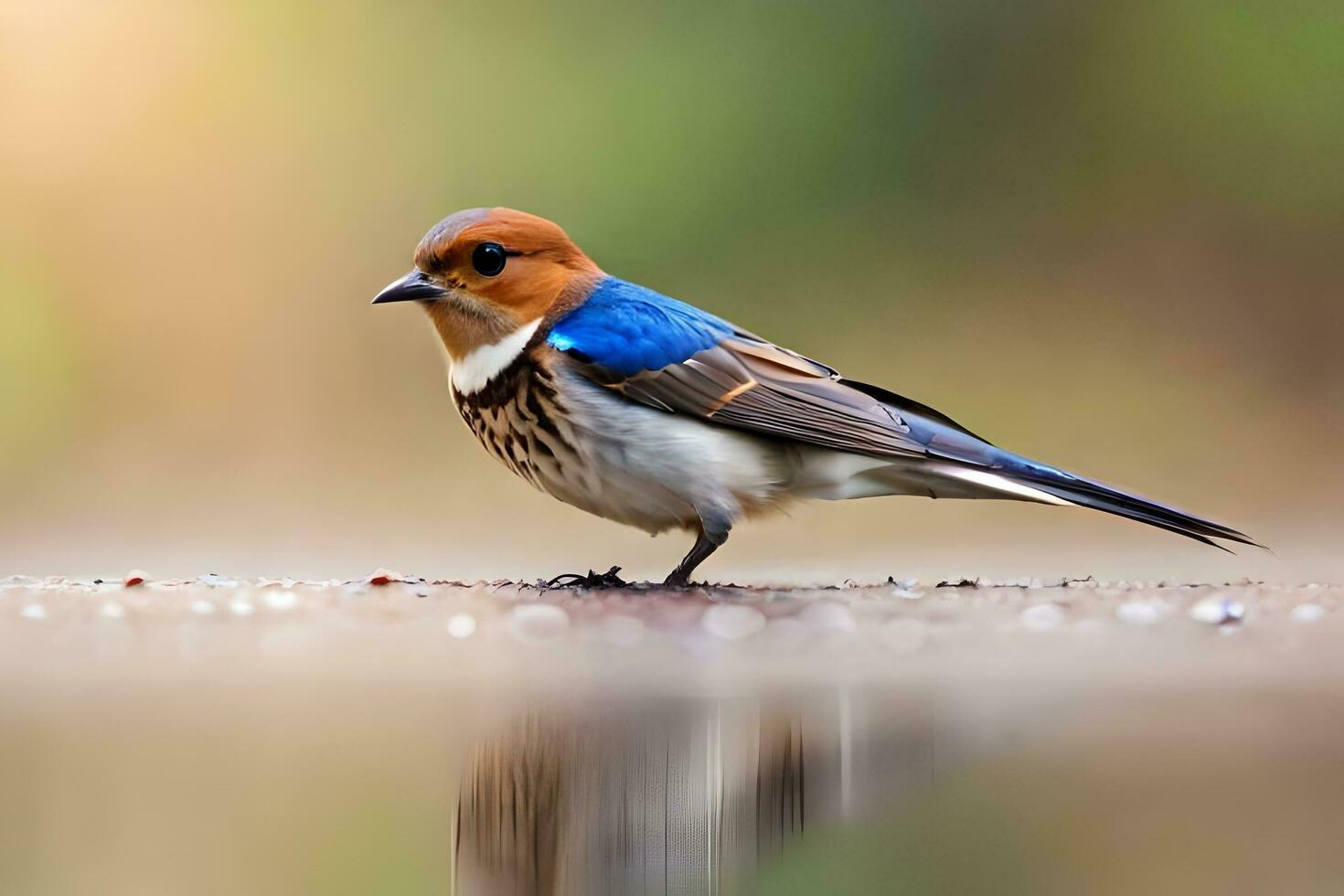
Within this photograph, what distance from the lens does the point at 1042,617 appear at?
11.1ft

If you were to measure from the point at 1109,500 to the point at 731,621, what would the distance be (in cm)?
105

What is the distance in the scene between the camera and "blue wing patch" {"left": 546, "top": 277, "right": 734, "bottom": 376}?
381 centimetres

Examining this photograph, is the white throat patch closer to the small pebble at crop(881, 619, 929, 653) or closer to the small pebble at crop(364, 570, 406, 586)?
the small pebble at crop(364, 570, 406, 586)

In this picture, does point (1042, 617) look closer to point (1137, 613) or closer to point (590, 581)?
point (1137, 613)

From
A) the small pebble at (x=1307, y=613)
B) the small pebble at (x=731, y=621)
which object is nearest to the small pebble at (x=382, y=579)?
the small pebble at (x=731, y=621)

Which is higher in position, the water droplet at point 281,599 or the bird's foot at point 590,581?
the bird's foot at point 590,581

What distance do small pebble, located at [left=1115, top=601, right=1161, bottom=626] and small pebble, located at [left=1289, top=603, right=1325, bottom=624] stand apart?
0.29 meters

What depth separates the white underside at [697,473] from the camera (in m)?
3.71

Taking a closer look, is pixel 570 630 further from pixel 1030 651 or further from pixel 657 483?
pixel 1030 651

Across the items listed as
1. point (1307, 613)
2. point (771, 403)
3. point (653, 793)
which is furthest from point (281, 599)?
point (1307, 613)

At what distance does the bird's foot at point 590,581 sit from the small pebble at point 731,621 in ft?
1.74

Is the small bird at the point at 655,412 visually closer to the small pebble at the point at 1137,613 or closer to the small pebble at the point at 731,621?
the small pebble at the point at 1137,613

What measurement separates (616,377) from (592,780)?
82.0 inches

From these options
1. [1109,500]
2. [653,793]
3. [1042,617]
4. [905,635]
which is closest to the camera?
[653,793]
